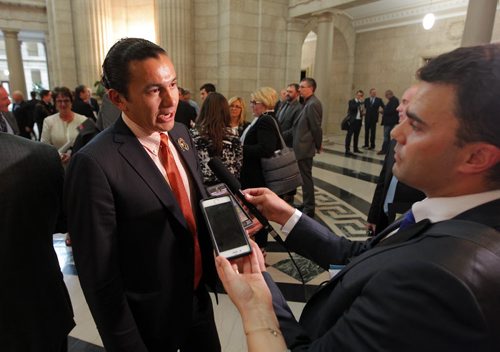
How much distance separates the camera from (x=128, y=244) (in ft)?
3.79

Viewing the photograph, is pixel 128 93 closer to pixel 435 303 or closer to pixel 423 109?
pixel 423 109

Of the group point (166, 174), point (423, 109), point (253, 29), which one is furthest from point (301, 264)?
point (253, 29)

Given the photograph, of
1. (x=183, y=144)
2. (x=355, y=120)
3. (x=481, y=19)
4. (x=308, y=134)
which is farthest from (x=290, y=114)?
(x=355, y=120)

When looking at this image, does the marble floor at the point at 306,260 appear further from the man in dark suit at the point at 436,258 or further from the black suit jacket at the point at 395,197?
the black suit jacket at the point at 395,197

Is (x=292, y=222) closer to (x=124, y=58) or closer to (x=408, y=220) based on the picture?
(x=408, y=220)

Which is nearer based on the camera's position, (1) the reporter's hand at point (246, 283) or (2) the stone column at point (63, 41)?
(1) the reporter's hand at point (246, 283)

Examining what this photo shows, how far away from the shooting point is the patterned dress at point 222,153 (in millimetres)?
2541

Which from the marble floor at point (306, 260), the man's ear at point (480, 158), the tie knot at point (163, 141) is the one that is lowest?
the marble floor at point (306, 260)

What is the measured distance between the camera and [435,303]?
1.67ft

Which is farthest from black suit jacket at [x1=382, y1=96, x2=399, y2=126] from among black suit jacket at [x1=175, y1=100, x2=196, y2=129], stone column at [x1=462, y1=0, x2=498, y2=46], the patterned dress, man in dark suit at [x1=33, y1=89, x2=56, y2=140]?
man in dark suit at [x1=33, y1=89, x2=56, y2=140]

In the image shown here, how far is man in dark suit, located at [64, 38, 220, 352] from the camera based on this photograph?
106 cm

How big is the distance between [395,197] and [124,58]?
197 centimetres

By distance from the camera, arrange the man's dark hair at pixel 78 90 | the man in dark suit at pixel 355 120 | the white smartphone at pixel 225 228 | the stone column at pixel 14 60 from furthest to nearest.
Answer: the stone column at pixel 14 60
the man in dark suit at pixel 355 120
the man's dark hair at pixel 78 90
the white smartphone at pixel 225 228

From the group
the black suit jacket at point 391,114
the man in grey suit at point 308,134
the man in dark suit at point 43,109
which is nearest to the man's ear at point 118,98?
the man in grey suit at point 308,134
